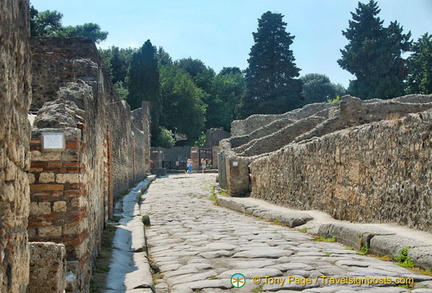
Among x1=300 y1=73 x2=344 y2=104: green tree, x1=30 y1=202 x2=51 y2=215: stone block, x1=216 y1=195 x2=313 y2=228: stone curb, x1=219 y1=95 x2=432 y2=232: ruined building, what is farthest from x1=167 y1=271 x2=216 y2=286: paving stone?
x1=300 y1=73 x2=344 y2=104: green tree

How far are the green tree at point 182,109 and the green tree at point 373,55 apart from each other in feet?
52.3

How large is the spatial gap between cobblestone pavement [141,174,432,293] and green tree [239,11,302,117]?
1523 inches

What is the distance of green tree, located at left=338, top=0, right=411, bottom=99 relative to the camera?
124 ft


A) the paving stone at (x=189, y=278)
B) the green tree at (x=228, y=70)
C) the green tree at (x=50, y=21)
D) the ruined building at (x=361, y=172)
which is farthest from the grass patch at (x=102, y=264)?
the green tree at (x=228, y=70)

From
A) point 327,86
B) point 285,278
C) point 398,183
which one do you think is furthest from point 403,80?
point 285,278

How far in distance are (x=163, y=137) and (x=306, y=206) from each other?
3402 centimetres

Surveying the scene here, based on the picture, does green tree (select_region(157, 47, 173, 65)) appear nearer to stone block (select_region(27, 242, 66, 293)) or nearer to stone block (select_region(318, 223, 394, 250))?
stone block (select_region(318, 223, 394, 250))

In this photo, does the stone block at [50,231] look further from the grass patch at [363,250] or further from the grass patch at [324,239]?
the grass patch at [324,239]

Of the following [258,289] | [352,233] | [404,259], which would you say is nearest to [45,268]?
[258,289]

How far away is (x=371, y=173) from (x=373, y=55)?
34.6 meters

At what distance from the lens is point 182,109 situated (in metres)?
49.1

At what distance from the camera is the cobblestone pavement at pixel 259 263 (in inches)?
167

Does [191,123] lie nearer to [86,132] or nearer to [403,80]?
[403,80]

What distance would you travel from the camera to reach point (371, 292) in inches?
152
